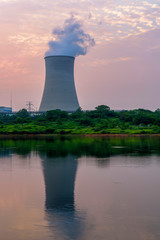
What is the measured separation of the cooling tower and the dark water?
18.1 m

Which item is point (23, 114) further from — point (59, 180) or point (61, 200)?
point (61, 200)

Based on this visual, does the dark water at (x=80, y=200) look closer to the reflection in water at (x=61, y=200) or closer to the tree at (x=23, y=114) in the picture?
the reflection in water at (x=61, y=200)

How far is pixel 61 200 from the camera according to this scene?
17.8ft

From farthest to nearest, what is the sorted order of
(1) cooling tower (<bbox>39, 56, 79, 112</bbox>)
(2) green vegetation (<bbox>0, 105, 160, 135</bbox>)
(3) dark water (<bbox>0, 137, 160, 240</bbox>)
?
1. (1) cooling tower (<bbox>39, 56, 79, 112</bbox>)
2. (2) green vegetation (<bbox>0, 105, 160, 135</bbox>)
3. (3) dark water (<bbox>0, 137, 160, 240</bbox>)

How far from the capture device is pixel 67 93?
28.2 m

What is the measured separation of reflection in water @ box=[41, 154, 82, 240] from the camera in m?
4.11

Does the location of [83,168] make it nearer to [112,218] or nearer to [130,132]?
[112,218]

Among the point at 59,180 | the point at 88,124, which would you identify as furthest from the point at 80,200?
the point at 88,124

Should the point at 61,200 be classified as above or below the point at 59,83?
below

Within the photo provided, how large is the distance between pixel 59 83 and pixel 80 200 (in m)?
22.3

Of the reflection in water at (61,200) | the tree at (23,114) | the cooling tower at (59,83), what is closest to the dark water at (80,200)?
the reflection in water at (61,200)

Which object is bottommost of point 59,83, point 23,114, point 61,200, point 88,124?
point 61,200

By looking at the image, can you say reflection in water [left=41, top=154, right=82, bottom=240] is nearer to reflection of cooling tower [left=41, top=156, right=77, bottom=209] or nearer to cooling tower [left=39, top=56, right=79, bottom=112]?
reflection of cooling tower [left=41, top=156, right=77, bottom=209]

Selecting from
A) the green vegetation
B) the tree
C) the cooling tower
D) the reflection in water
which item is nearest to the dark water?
the reflection in water
